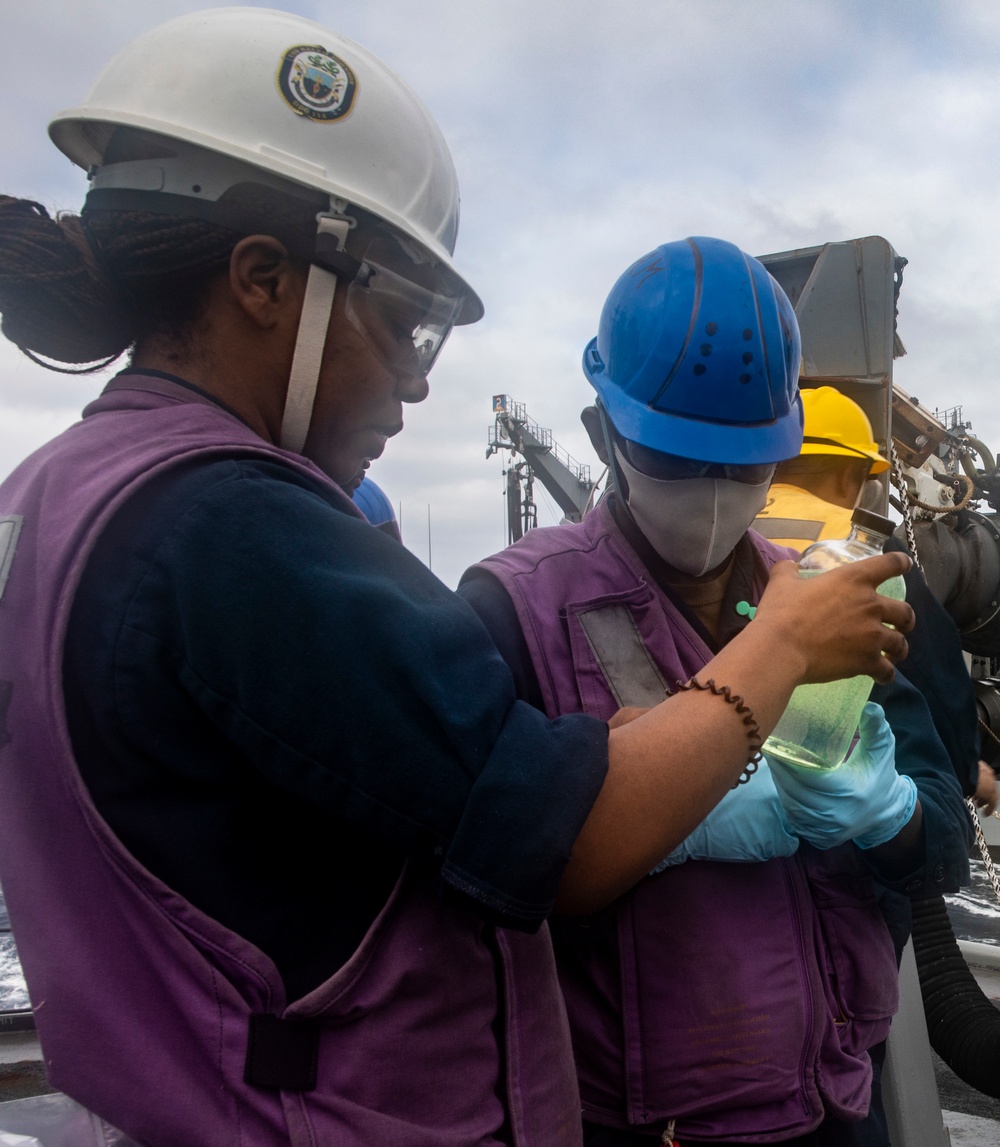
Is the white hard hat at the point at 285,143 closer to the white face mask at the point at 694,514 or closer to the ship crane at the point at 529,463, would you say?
the white face mask at the point at 694,514

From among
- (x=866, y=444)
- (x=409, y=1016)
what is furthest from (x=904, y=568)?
(x=866, y=444)

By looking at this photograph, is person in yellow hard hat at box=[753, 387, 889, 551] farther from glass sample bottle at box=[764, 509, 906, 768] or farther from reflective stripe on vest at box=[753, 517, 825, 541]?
glass sample bottle at box=[764, 509, 906, 768]

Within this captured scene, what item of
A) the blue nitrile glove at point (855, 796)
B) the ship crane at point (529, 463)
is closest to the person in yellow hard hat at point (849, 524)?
the blue nitrile glove at point (855, 796)

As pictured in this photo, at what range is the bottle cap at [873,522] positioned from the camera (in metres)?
1.53

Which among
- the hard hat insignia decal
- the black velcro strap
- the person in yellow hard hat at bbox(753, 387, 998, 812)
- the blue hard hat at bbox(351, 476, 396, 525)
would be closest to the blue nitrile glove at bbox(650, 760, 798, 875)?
the person in yellow hard hat at bbox(753, 387, 998, 812)

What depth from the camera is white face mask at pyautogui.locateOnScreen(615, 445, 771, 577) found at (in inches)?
71.3

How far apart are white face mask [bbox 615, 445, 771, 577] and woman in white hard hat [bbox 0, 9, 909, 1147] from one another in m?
0.70

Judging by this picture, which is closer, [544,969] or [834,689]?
[544,969]

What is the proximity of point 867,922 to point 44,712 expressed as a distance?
152 cm

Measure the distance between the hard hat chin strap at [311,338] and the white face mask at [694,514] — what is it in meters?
0.85

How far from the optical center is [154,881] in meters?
0.91

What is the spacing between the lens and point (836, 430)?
2805 mm

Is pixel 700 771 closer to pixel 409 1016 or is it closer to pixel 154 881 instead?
pixel 409 1016

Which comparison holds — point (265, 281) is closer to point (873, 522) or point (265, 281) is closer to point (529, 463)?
point (873, 522)
